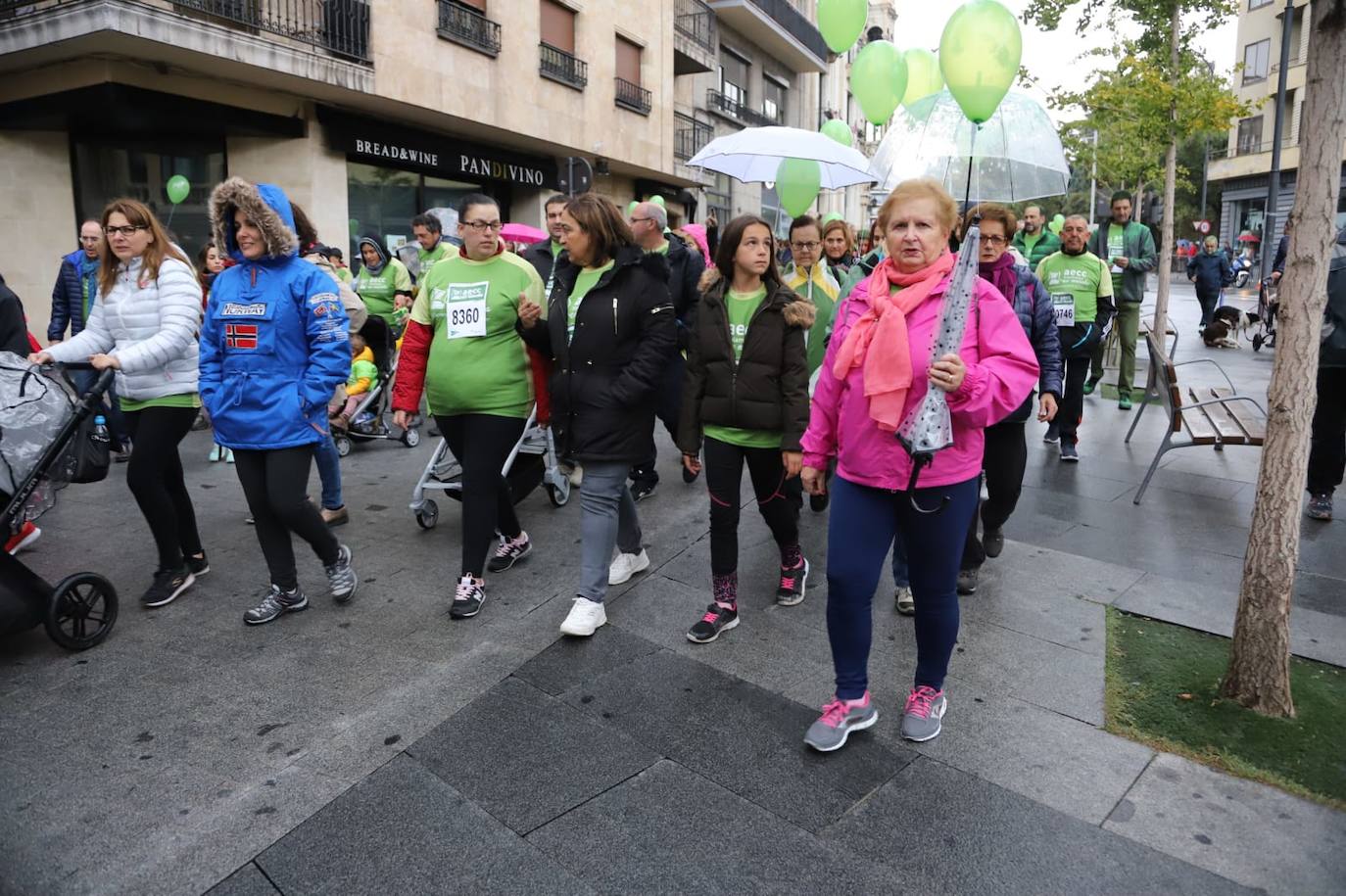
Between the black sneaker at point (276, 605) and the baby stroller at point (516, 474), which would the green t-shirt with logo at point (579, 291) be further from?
the black sneaker at point (276, 605)

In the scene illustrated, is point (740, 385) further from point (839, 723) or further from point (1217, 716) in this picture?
point (1217, 716)

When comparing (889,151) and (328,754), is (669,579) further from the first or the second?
(889,151)

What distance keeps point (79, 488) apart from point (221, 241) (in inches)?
132

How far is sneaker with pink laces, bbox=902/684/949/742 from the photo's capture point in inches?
129

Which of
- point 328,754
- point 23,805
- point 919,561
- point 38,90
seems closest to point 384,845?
point 328,754

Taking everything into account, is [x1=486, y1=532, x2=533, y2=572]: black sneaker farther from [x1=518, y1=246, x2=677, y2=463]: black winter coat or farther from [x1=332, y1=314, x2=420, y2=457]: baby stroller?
[x1=332, y1=314, x2=420, y2=457]: baby stroller

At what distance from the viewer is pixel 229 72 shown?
42.3 ft

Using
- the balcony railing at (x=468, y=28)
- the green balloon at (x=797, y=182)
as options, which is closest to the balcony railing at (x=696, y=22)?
the balcony railing at (x=468, y=28)

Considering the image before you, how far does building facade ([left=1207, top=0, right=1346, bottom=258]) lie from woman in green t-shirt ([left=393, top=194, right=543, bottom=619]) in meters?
44.2

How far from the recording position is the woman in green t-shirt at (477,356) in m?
4.39

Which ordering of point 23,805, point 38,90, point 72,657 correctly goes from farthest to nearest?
point 38,90 → point 72,657 → point 23,805

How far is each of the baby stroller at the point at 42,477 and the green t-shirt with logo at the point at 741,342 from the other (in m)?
2.78

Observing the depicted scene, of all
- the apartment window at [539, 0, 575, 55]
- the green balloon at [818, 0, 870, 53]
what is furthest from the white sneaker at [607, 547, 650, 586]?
the apartment window at [539, 0, 575, 55]

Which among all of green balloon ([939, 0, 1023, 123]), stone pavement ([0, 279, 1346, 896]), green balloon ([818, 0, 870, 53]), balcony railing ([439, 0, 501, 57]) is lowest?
stone pavement ([0, 279, 1346, 896])
